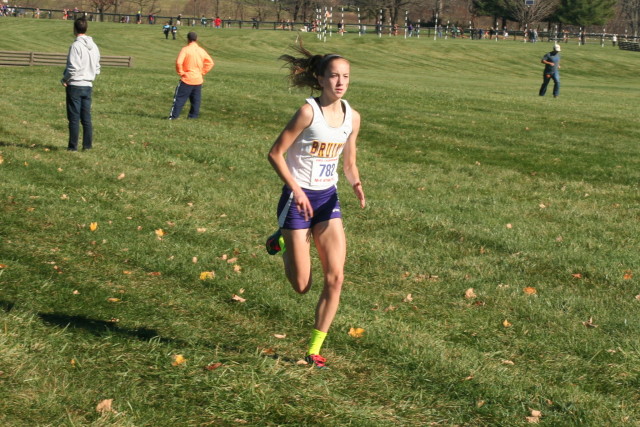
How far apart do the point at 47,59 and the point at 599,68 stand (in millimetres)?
45796

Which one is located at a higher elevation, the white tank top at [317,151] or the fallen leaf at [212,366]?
the white tank top at [317,151]

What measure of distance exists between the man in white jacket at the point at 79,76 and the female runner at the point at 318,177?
8.86 m

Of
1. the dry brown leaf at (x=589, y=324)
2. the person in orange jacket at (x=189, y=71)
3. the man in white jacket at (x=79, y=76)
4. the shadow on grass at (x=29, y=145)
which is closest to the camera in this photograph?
the dry brown leaf at (x=589, y=324)

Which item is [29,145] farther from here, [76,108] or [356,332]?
[356,332]

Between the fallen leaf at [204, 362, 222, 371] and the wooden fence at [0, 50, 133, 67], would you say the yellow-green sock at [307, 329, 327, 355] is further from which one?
the wooden fence at [0, 50, 133, 67]

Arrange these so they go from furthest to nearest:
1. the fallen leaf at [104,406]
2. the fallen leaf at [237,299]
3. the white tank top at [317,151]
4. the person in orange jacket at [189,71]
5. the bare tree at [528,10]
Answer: the bare tree at [528,10], the person in orange jacket at [189,71], the fallen leaf at [237,299], the white tank top at [317,151], the fallen leaf at [104,406]

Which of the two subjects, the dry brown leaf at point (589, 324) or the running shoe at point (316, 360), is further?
the dry brown leaf at point (589, 324)

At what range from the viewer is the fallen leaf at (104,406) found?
510 cm

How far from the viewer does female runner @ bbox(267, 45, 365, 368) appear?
580cm

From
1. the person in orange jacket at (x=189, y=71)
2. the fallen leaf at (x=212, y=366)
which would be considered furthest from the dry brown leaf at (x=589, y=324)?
the person in orange jacket at (x=189, y=71)

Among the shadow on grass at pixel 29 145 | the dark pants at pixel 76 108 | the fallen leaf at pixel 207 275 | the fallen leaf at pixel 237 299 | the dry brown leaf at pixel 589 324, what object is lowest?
the dry brown leaf at pixel 589 324

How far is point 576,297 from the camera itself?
810 centimetres

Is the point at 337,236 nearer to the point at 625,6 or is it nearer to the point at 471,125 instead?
the point at 471,125

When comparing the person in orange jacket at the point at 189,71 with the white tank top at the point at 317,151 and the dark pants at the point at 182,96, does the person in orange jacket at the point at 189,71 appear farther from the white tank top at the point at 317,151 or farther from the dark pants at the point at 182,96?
the white tank top at the point at 317,151
